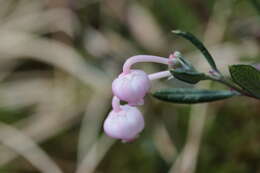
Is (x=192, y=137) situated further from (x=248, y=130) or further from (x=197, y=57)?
(x=197, y=57)

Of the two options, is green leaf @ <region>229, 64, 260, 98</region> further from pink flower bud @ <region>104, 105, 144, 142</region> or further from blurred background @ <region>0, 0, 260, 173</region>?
blurred background @ <region>0, 0, 260, 173</region>

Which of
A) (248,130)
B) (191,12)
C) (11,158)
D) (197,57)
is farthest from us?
(191,12)

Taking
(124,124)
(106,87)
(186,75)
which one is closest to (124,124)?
(124,124)

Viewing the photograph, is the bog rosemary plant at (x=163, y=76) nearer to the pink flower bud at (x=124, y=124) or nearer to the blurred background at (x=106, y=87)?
the pink flower bud at (x=124, y=124)

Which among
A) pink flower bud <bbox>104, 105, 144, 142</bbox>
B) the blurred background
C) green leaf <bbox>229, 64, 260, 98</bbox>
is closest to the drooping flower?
pink flower bud <bbox>104, 105, 144, 142</bbox>

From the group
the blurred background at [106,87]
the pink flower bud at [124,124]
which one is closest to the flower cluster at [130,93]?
the pink flower bud at [124,124]

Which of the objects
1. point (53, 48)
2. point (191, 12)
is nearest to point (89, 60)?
point (53, 48)
